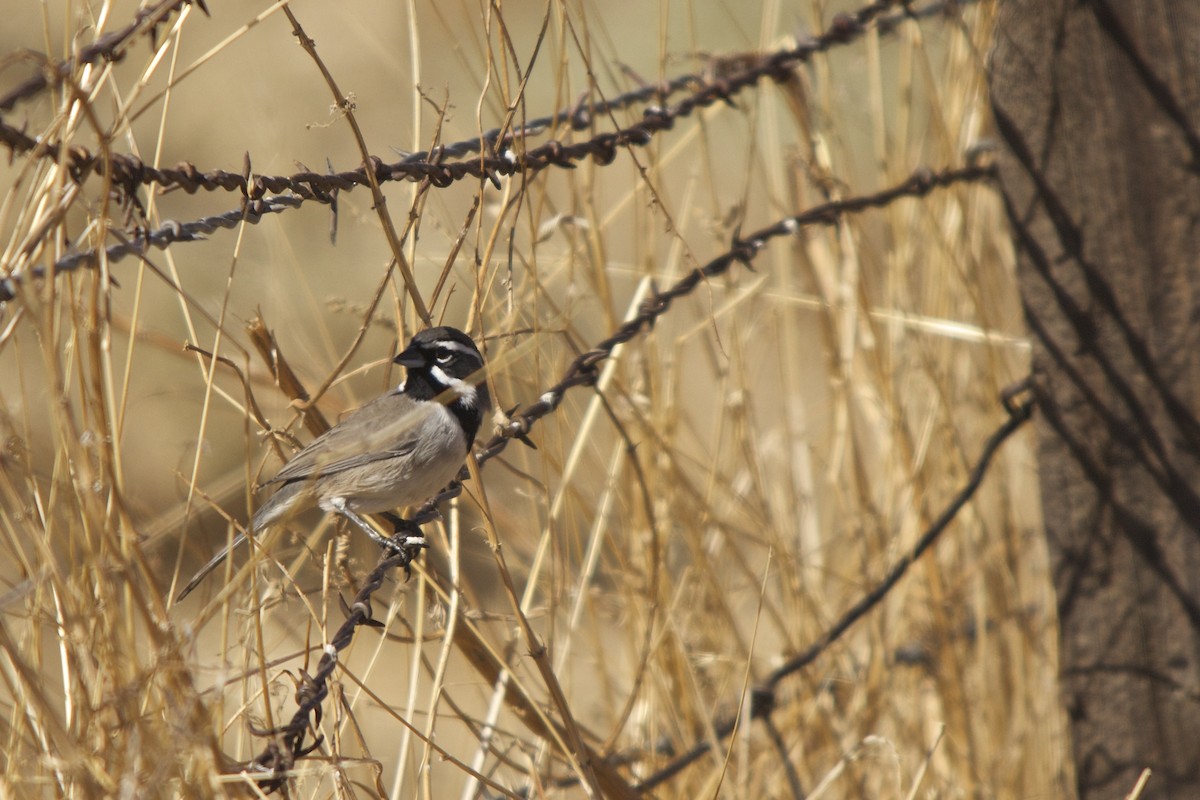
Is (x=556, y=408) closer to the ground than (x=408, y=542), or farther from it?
farther from it

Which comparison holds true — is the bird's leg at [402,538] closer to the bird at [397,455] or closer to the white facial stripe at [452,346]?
the bird at [397,455]

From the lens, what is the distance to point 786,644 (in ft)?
12.3

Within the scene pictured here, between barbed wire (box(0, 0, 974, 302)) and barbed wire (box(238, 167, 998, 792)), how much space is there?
41 centimetres

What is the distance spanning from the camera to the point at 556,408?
3.03 meters

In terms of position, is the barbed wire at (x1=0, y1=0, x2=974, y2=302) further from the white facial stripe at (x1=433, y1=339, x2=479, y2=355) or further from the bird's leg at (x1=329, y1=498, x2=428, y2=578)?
the bird's leg at (x1=329, y1=498, x2=428, y2=578)

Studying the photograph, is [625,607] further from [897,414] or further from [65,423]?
[65,423]

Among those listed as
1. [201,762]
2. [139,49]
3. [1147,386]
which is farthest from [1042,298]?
[139,49]

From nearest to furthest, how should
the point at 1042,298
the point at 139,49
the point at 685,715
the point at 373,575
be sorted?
the point at 373,575
the point at 1042,298
the point at 685,715
the point at 139,49

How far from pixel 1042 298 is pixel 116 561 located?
2.43 meters

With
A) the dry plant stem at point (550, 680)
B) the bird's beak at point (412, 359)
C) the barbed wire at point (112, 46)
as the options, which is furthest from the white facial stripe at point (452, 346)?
the barbed wire at point (112, 46)

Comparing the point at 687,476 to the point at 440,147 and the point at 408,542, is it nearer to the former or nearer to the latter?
the point at 408,542

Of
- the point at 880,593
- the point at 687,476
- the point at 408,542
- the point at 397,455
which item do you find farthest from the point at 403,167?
the point at 687,476

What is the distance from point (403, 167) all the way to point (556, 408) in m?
0.77

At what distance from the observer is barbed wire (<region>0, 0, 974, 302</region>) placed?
2074mm
